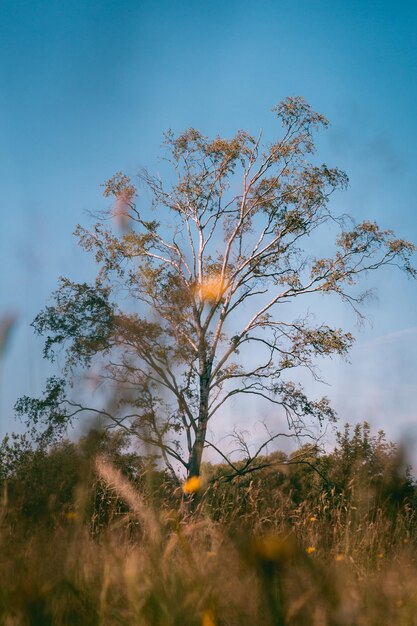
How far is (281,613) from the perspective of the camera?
6.80 feet

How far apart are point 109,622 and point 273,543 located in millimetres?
631

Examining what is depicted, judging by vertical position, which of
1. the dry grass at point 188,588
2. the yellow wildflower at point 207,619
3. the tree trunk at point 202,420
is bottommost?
the yellow wildflower at point 207,619

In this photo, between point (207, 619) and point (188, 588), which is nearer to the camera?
point (207, 619)

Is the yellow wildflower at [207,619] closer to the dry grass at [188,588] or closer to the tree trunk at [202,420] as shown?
the dry grass at [188,588]

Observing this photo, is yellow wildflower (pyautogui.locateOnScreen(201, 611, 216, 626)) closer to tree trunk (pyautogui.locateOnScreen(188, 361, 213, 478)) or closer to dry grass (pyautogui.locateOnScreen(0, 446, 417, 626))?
dry grass (pyautogui.locateOnScreen(0, 446, 417, 626))

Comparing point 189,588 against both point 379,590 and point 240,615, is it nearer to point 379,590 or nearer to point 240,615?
point 240,615

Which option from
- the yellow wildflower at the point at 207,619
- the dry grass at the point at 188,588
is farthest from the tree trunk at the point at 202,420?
the yellow wildflower at the point at 207,619

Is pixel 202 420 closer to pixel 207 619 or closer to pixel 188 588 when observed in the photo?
pixel 188 588

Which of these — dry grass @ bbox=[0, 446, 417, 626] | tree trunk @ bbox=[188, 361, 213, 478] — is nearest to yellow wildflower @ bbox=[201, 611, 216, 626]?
dry grass @ bbox=[0, 446, 417, 626]

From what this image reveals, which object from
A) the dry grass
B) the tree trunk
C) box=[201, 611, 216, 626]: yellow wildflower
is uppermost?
the tree trunk

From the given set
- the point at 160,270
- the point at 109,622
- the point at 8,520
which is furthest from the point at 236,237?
the point at 109,622

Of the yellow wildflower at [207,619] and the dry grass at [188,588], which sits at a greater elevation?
the dry grass at [188,588]

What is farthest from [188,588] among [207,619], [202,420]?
[202,420]

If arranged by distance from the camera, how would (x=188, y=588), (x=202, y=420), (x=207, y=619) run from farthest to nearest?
(x=202, y=420) → (x=188, y=588) → (x=207, y=619)
